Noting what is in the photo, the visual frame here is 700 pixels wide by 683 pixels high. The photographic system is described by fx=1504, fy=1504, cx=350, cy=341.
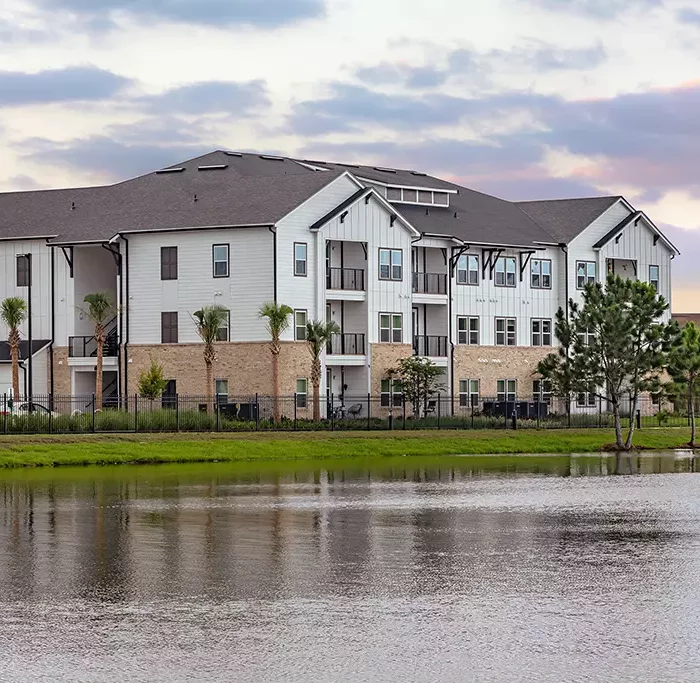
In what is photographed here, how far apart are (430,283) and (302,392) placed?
1254 centimetres

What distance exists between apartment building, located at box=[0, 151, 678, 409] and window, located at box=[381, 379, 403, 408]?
10cm

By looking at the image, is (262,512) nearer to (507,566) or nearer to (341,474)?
(507,566)

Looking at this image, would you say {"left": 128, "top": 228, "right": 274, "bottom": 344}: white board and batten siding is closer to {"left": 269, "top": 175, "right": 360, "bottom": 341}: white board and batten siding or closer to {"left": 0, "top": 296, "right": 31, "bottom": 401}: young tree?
{"left": 269, "top": 175, "right": 360, "bottom": 341}: white board and batten siding

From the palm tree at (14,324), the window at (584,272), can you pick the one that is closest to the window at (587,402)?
the window at (584,272)

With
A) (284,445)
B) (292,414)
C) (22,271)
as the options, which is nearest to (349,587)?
(284,445)

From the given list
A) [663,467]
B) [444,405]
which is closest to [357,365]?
[444,405]

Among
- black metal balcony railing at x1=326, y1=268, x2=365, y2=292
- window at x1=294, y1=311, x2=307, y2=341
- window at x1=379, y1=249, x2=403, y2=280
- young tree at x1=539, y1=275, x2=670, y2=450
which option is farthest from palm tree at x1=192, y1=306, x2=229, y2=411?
young tree at x1=539, y1=275, x2=670, y2=450

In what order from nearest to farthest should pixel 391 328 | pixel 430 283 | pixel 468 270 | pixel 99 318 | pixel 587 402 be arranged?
pixel 99 318 < pixel 391 328 < pixel 430 283 < pixel 468 270 < pixel 587 402

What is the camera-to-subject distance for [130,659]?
13.8 meters

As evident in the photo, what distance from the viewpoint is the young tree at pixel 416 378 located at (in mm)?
72625

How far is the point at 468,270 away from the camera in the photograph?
8088cm

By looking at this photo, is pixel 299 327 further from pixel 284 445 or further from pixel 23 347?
pixel 284 445

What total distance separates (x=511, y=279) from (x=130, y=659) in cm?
7059

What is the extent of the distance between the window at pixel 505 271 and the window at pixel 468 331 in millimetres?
2869
